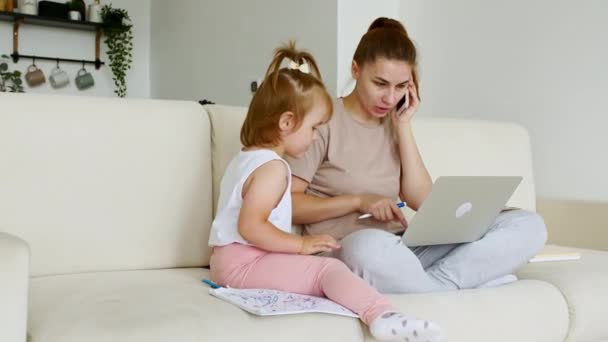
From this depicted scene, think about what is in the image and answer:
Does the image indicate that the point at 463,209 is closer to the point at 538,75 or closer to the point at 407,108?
the point at 407,108

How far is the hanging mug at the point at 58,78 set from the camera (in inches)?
202

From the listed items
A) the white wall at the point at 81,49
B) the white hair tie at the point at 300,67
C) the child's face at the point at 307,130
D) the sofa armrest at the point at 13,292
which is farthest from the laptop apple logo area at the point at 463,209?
the white wall at the point at 81,49

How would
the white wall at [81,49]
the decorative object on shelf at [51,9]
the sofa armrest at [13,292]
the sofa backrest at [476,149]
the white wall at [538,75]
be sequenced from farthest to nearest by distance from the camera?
the white wall at [81,49], the decorative object on shelf at [51,9], the white wall at [538,75], the sofa backrest at [476,149], the sofa armrest at [13,292]

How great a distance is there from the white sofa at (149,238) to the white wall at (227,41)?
156cm

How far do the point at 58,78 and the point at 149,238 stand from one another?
368cm

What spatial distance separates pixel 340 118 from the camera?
6.21 ft

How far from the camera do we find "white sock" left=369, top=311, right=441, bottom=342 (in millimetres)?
1275

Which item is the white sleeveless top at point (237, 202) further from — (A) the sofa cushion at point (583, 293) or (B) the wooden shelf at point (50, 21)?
(B) the wooden shelf at point (50, 21)

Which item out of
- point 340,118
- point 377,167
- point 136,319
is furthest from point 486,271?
point 136,319

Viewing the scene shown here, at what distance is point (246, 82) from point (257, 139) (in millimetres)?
2528

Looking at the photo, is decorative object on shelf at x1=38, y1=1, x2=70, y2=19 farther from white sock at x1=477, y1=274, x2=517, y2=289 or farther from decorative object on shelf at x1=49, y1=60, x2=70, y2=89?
white sock at x1=477, y1=274, x2=517, y2=289

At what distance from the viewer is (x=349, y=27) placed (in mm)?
3314

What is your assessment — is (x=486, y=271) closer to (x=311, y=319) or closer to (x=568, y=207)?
(x=311, y=319)

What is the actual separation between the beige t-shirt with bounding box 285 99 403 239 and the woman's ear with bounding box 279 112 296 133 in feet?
0.65
